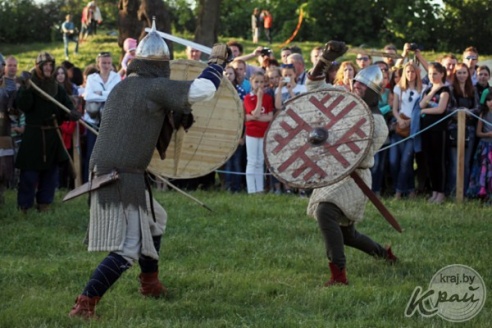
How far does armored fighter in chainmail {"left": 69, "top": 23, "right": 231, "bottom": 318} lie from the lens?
530 centimetres

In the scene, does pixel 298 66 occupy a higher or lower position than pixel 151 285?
higher

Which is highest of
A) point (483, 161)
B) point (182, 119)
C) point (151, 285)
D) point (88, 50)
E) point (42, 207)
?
point (182, 119)

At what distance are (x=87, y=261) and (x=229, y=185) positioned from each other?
398cm

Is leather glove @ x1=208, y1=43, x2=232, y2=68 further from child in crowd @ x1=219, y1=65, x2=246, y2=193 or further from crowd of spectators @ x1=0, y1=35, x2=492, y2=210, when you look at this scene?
child in crowd @ x1=219, y1=65, x2=246, y2=193

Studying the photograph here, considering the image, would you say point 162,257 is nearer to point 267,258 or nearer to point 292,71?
point 267,258

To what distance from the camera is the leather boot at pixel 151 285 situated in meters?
5.83

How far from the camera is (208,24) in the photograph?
776 inches

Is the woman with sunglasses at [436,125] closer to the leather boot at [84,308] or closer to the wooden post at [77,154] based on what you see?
the wooden post at [77,154]

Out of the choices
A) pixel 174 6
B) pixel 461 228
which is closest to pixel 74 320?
pixel 461 228

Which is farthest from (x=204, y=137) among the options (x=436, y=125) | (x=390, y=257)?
(x=436, y=125)

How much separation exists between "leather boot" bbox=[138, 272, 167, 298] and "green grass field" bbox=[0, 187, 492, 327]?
0.06 m

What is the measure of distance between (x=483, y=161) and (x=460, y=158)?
38 centimetres

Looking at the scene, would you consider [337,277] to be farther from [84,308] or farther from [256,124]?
[256,124]

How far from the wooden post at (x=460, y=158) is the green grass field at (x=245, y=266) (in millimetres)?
297
